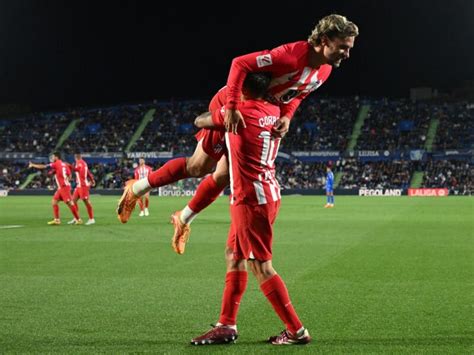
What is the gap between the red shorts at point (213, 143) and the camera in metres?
5.88

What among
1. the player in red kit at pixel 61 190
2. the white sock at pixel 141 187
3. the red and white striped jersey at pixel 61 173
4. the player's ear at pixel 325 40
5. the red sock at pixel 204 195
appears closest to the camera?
the player's ear at pixel 325 40

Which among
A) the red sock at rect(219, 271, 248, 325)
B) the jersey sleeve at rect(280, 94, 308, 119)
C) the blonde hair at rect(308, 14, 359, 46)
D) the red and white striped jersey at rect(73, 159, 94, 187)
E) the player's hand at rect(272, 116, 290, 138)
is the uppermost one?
the blonde hair at rect(308, 14, 359, 46)

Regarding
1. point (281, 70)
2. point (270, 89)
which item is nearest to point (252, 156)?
point (270, 89)

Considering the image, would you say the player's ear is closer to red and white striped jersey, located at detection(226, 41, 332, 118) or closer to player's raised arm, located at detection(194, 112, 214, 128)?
red and white striped jersey, located at detection(226, 41, 332, 118)

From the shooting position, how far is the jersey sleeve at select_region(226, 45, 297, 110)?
5.05 meters

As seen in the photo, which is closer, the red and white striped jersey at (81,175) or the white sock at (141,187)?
the white sock at (141,187)

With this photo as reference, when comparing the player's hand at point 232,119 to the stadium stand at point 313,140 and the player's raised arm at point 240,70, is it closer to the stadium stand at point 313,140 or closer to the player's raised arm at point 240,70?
the player's raised arm at point 240,70

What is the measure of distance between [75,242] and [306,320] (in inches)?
369

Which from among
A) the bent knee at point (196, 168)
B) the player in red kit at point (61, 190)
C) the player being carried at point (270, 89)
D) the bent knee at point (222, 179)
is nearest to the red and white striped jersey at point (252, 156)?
the player being carried at point (270, 89)

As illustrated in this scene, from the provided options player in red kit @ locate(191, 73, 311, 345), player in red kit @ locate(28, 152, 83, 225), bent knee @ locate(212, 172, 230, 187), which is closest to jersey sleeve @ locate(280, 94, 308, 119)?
player in red kit @ locate(191, 73, 311, 345)

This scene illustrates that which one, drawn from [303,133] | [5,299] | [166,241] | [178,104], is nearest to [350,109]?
[303,133]

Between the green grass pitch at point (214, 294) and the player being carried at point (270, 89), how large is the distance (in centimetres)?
109

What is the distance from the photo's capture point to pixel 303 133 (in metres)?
63.3

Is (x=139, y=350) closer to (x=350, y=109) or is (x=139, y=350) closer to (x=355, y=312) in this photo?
(x=355, y=312)
